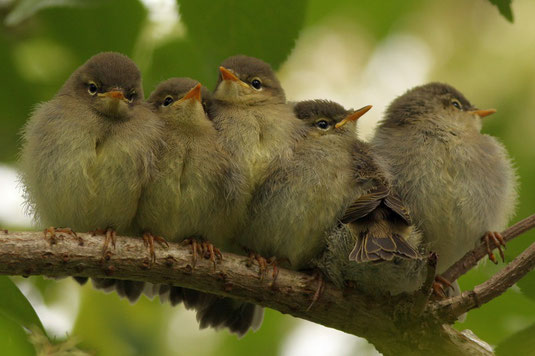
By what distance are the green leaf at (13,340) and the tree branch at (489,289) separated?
2.35 m

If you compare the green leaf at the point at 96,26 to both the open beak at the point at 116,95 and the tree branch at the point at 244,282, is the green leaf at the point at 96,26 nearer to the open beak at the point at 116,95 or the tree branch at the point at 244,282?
the open beak at the point at 116,95

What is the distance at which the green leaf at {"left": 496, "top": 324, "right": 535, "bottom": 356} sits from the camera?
7.96 ft

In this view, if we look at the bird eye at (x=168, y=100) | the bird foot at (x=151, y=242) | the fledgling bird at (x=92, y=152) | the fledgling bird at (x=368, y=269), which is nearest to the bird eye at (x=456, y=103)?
the fledgling bird at (x=368, y=269)

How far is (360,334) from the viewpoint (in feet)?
13.7

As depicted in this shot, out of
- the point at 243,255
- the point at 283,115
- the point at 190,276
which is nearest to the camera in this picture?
the point at 190,276

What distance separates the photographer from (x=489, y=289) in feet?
12.5

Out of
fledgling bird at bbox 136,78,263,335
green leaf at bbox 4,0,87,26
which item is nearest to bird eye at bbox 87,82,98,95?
fledgling bird at bbox 136,78,263,335

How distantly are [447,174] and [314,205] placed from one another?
105 cm

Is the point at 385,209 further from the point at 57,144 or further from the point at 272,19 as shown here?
the point at 57,144

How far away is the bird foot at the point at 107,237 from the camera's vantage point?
3769mm

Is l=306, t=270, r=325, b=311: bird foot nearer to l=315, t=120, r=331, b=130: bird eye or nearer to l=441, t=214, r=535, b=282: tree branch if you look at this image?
l=441, t=214, r=535, b=282: tree branch

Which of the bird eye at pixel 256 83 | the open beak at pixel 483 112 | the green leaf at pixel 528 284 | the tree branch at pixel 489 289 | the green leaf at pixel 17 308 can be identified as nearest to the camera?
the green leaf at pixel 17 308

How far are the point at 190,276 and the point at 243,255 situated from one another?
62cm

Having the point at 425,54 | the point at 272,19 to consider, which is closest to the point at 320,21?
the point at 272,19
